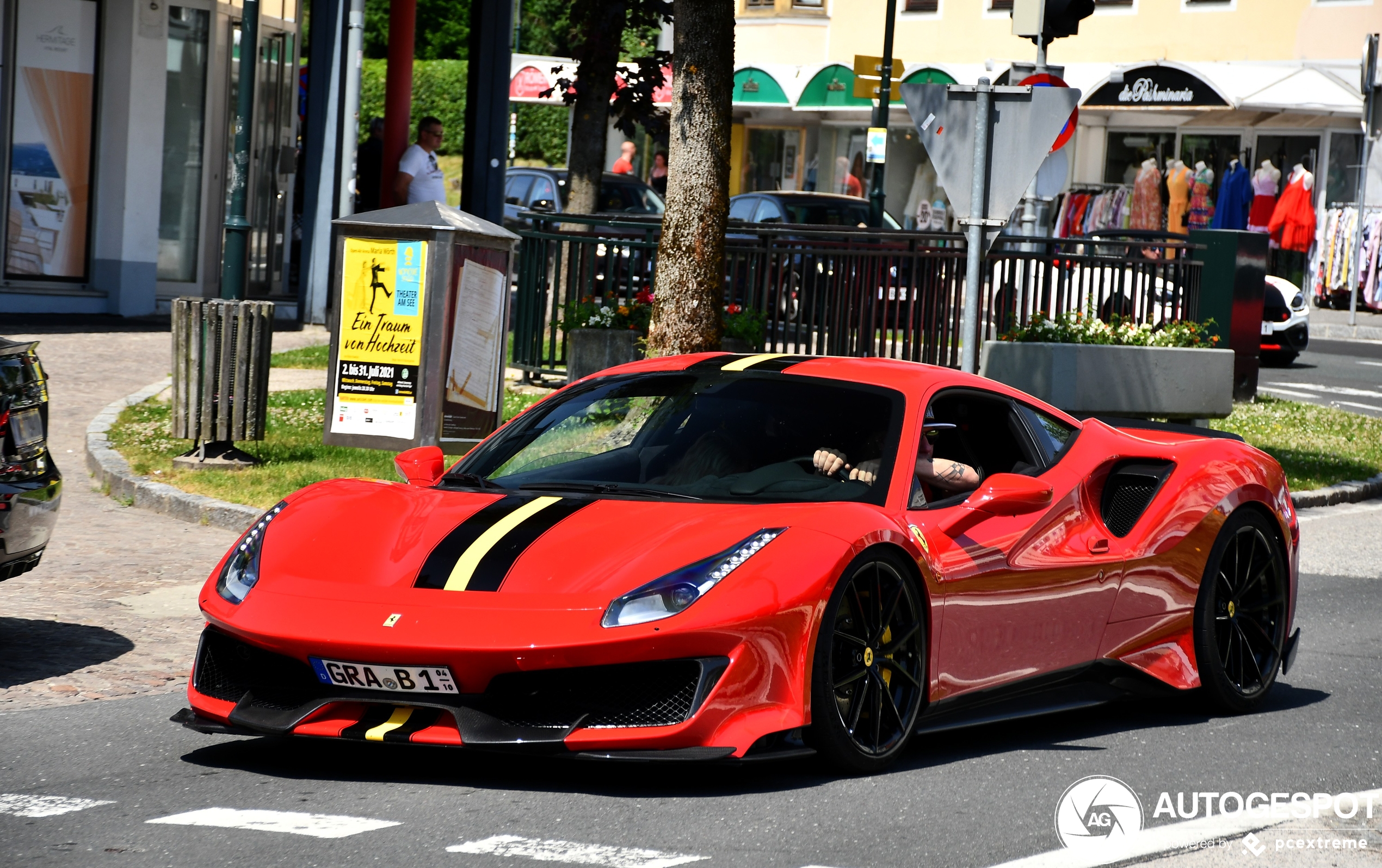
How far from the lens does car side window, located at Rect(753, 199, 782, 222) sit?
24.5 metres

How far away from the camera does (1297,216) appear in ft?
103

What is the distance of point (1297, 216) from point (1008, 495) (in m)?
27.5

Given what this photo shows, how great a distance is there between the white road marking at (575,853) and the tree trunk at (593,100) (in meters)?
13.7

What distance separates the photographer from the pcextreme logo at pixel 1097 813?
487cm

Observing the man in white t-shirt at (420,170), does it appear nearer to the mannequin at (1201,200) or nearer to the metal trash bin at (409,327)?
the metal trash bin at (409,327)

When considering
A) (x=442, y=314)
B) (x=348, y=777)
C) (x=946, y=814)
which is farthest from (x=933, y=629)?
(x=442, y=314)

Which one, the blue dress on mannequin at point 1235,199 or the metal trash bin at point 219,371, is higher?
the blue dress on mannequin at point 1235,199

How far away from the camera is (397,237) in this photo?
10500 millimetres

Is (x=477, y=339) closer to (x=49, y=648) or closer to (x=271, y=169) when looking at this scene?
(x=49, y=648)

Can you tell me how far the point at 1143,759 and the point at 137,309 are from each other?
15.3 meters

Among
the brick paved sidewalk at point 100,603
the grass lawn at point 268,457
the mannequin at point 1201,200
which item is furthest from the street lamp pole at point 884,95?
the brick paved sidewalk at point 100,603

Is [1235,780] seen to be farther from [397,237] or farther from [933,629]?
[397,237]

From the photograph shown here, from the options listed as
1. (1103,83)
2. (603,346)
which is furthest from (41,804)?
(1103,83)

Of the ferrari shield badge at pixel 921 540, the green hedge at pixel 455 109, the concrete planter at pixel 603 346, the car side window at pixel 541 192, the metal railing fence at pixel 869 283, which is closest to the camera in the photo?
the ferrari shield badge at pixel 921 540
